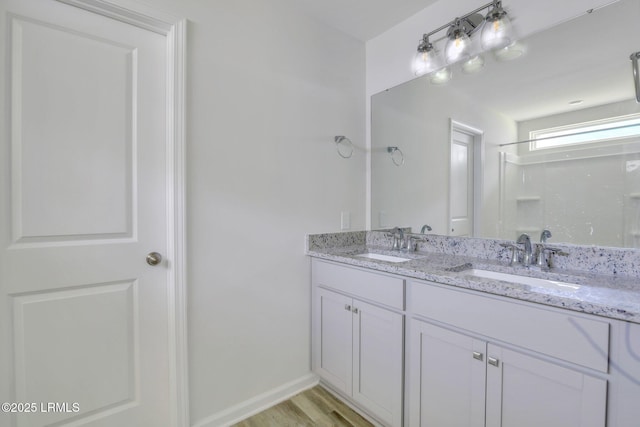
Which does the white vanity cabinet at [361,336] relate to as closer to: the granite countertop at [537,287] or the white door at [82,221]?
the granite countertop at [537,287]

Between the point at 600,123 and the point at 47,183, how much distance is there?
7.60 feet

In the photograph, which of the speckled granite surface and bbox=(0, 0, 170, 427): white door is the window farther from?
bbox=(0, 0, 170, 427): white door

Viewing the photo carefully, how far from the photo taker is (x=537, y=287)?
1.05 meters

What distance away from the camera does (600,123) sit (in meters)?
1.26

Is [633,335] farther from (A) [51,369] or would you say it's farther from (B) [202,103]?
(A) [51,369]

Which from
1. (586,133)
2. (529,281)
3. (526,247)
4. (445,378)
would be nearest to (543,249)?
(526,247)

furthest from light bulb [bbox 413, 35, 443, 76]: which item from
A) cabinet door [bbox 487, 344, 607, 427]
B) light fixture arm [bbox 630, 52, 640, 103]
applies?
cabinet door [bbox 487, 344, 607, 427]

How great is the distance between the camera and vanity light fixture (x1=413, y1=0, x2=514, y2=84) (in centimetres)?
149

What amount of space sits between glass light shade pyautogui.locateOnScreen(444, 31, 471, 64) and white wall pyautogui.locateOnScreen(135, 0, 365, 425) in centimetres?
71

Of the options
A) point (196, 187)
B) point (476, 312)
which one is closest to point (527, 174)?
point (476, 312)

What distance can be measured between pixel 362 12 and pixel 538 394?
7.13 ft

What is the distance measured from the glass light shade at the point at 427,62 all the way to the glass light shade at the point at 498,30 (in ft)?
0.98

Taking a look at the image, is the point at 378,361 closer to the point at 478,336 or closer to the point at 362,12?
the point at 478,336

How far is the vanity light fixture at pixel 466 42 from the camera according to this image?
1485mm
